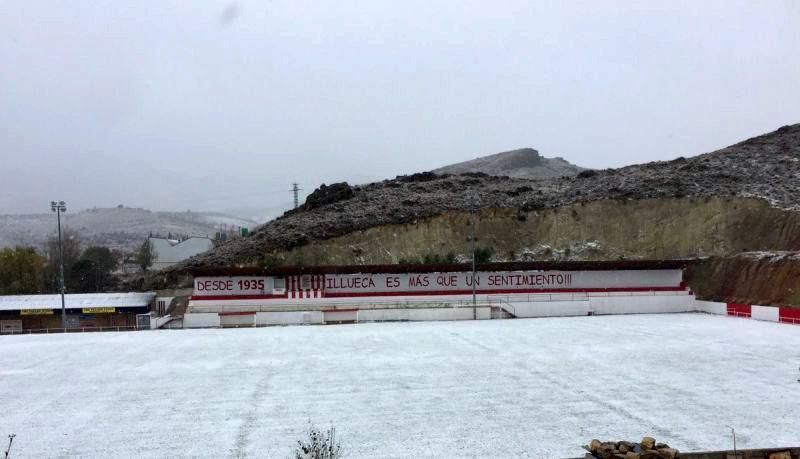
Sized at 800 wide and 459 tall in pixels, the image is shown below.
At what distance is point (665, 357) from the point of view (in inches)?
746

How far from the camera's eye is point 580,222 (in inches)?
2156

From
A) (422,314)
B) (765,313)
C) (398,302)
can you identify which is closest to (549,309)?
(422,314)

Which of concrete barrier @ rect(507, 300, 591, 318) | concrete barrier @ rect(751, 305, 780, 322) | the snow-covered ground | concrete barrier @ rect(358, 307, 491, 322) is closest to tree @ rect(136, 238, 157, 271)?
concrete barrier @ rect(358, 307, 491, 322)

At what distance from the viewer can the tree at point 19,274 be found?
62.5 metres

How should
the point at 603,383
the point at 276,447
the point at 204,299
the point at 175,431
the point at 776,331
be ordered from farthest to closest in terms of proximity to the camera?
1. the point at 204,299
2. the point at 776,331
3. the point at 603,383
4. the point at 175,431
5. the point at 276,447

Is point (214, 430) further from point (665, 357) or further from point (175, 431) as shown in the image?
point (665, 357)

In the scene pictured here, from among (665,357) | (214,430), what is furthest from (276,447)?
(665,357)

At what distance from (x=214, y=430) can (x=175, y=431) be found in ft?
2.72

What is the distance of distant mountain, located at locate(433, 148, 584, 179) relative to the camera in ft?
558

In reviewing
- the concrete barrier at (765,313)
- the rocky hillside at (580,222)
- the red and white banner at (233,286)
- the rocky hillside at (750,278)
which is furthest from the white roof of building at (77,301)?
the rocky hillside at (750,278)

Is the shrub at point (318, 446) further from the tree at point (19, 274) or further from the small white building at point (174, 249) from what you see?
the small white building at point (174, 249)

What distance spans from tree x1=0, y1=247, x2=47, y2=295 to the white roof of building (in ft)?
91.1

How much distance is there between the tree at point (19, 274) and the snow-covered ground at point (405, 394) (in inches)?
1821

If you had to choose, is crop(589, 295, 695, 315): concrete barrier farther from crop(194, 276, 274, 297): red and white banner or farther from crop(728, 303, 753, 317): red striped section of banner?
crop(194, 276, 274, 297): red and white banner
